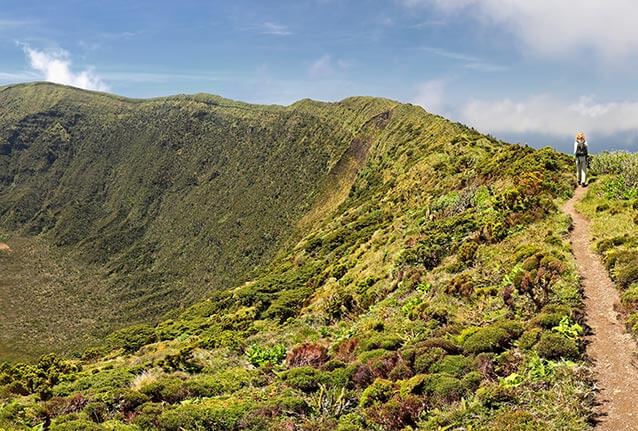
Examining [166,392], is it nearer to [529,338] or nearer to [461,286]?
[529,338]

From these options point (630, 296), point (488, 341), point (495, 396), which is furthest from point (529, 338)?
point (630, 296)

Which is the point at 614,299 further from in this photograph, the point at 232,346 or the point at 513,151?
the point at 513,151

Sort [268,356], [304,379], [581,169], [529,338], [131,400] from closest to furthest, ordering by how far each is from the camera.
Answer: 1. [529,338]
2. [304,379]
3. [131,400]
4. [268,356]
5. [581,169]

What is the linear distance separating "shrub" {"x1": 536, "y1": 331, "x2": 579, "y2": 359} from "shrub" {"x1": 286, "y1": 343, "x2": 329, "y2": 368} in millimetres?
8462

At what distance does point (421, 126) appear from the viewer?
9394 centimetres

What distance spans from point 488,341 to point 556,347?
2235mm

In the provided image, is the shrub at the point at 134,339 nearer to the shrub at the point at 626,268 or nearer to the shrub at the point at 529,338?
the shrub at the point at 529,338

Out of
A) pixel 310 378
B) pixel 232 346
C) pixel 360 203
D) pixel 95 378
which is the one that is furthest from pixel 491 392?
pixel 360 203

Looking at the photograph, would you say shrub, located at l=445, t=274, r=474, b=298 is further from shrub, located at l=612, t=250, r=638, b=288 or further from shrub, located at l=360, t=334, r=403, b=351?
shrub, located at l=612, t=250, r=638, b=288

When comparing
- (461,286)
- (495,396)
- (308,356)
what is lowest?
(308,356)

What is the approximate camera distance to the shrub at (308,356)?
20.8 meters

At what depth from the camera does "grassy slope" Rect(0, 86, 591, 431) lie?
14008 millimetres

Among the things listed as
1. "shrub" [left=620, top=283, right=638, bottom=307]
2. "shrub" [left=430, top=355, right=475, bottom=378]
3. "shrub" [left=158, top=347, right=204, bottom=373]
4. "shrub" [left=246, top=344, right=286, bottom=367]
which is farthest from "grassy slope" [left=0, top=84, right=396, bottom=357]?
"shrub" [left=620, top=283, right=638, bottom=307]

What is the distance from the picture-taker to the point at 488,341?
16359 millimetres
